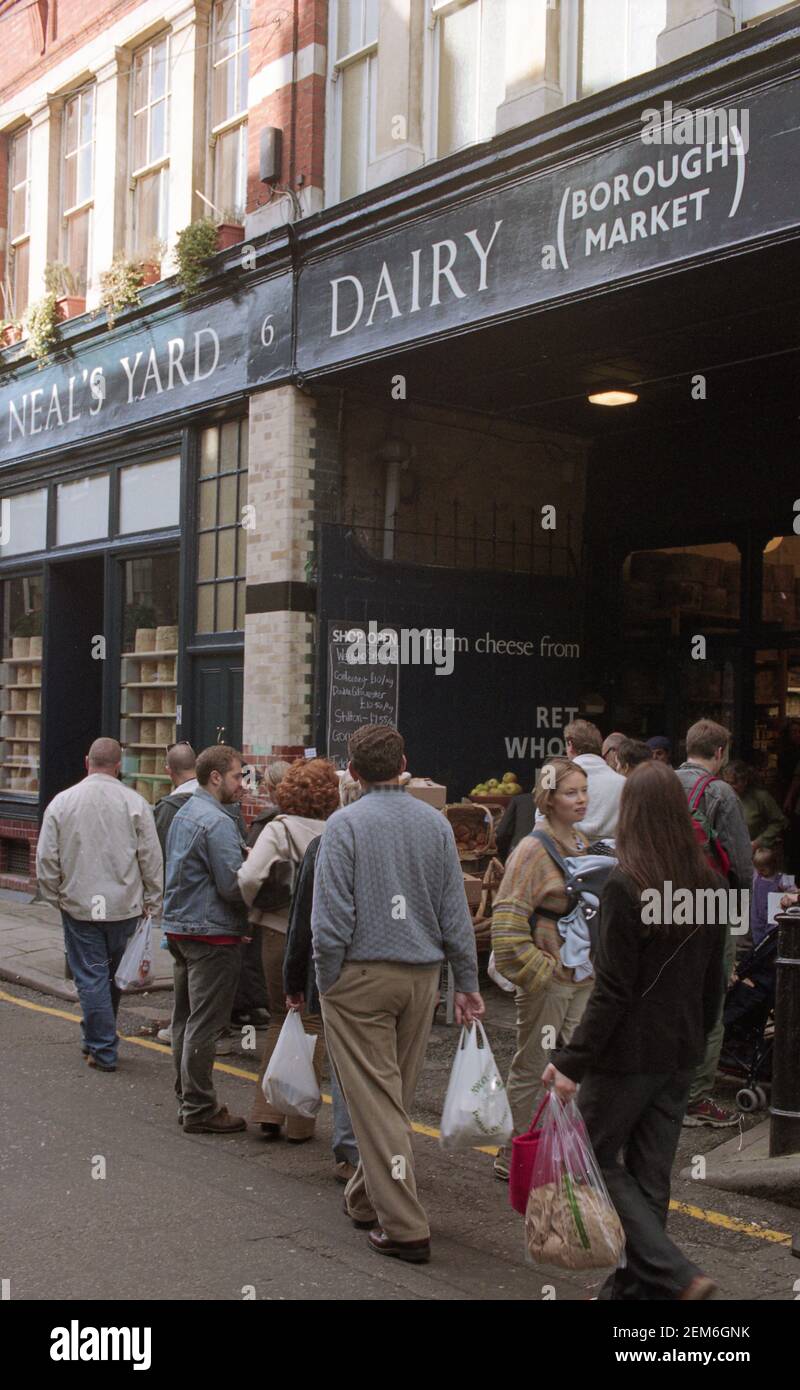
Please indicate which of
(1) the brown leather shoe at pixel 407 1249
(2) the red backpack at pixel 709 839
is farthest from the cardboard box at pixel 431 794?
(1) the brown leather shoe at pixel 407 1249

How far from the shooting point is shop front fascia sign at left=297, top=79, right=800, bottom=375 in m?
7.80

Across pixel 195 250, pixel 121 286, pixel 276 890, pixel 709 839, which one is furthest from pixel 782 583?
pixel 121 286

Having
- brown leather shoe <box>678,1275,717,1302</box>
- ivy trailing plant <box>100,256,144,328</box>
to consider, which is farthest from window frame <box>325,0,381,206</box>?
brown leather shoe <box>678,1275,717,1302</box>

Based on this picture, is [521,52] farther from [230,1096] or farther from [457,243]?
[230,1096]

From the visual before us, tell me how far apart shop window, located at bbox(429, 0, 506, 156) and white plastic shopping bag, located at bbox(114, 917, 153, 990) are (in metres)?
6.17

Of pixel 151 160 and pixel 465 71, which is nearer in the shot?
pixel 465 71

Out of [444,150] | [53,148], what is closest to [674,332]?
[444,150]

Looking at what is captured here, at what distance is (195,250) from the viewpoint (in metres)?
12.2

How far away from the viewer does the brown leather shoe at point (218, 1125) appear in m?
6.69

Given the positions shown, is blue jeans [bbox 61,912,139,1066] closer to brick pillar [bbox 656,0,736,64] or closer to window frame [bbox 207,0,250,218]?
brick pillar [bbox 656,0,736,64]

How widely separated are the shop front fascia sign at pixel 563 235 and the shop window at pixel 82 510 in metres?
3.83

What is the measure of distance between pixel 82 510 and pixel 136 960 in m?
7.49

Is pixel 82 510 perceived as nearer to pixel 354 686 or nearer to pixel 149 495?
pixel 149 495

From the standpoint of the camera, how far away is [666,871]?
4254 mm
